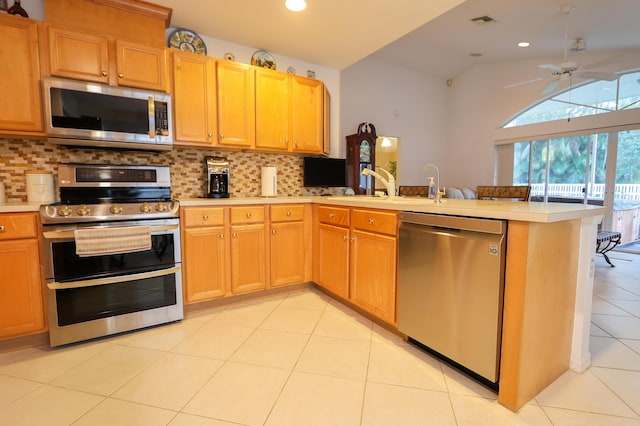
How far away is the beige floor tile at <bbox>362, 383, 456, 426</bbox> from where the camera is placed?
1.37 m

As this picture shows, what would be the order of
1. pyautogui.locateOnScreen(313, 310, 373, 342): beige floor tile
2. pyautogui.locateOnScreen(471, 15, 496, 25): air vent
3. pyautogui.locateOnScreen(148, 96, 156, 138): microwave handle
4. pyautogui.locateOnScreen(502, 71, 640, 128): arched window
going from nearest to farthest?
pyautogui.locateOnScreen(313, 310, 373, 342): beige floor tile, pyautogui.locateOnScreen(148, 96, 156, 138): microwave handle, pyautogui.locateOnScreen(471, 15, 496, 25): air vent, pyautogui.locateOnScreen(502, 71, 640, 128): arched window


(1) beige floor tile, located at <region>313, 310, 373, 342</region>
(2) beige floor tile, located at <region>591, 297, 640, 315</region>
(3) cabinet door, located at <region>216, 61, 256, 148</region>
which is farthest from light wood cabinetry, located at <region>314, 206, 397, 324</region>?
(2) beige floor tile, located at <region>591, 297, 640, 315</region>

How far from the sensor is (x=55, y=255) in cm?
197

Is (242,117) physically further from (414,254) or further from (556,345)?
(556,345)

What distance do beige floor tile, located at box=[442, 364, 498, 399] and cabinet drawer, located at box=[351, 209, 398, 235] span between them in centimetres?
89

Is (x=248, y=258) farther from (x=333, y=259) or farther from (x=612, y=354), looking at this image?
(x=612, y=354)

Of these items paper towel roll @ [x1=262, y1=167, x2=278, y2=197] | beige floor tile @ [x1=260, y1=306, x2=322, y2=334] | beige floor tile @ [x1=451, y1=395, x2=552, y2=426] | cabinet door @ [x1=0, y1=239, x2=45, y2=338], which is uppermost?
paper towel roll @ [x1=262, y1=167, x2=278, y2=197]

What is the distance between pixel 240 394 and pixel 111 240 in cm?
134

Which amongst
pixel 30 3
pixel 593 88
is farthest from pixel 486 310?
pixel 593 88

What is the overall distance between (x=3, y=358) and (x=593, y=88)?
781 cm

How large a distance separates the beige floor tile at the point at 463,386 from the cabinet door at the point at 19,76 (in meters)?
3.11

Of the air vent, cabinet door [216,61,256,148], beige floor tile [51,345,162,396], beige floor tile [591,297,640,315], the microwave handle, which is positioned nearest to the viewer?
beige floor tile [51,345,162,396]

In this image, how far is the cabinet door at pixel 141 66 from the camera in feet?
7.59

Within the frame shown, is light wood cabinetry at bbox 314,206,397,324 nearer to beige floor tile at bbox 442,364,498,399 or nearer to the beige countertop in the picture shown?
the beige countertop
